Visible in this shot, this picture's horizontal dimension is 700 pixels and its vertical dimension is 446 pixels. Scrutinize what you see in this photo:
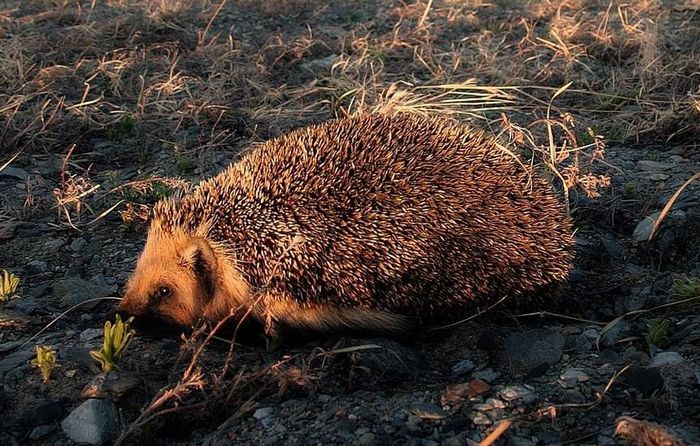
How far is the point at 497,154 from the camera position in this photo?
4.02 m

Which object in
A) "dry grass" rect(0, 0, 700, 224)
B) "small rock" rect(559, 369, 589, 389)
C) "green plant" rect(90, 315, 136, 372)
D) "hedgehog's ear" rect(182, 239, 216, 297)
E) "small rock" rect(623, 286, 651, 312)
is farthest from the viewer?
"dry grass" rect(0, 0, 700, 224)

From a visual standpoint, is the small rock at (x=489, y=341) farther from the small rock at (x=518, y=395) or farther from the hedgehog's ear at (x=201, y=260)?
the hedgehog's ear at (x=201, y=260)

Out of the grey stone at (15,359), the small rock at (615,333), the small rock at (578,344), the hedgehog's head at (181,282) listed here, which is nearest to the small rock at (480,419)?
the small rock at (578,344)

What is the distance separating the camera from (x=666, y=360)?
10.8 feet

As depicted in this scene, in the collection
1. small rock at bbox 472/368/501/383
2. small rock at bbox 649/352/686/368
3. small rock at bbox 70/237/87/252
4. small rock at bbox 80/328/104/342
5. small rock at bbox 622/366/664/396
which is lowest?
small rock at bbox 70/237/87/252

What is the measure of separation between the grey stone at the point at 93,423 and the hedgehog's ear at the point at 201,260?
0.92m

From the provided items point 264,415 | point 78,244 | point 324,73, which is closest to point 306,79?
point 324,73

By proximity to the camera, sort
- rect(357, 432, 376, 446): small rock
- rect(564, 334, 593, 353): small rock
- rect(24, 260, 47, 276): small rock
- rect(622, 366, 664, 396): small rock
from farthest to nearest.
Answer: rect(24, 260, 47, 276): small rock
rect(564, 334, 593, 353): small rock
rect(622, 366, 664, 396): small rock
rect(357, 432, 376, 446): small rock

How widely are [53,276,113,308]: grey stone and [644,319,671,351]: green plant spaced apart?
285 cm

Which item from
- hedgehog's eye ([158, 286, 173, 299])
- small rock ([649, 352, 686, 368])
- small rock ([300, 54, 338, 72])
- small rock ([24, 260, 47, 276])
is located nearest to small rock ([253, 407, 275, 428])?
hedgehog's eye ([158, 286, 173, 299])

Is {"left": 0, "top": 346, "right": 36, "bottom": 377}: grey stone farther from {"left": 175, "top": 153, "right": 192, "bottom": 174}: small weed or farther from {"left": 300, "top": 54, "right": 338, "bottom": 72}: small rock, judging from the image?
{"left": 300, "top": 54, "right": 338, "bottom": 72}: small rock

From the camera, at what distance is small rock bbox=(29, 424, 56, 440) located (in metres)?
3.05

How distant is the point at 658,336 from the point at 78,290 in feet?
9.97

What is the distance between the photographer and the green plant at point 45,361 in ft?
10.7
